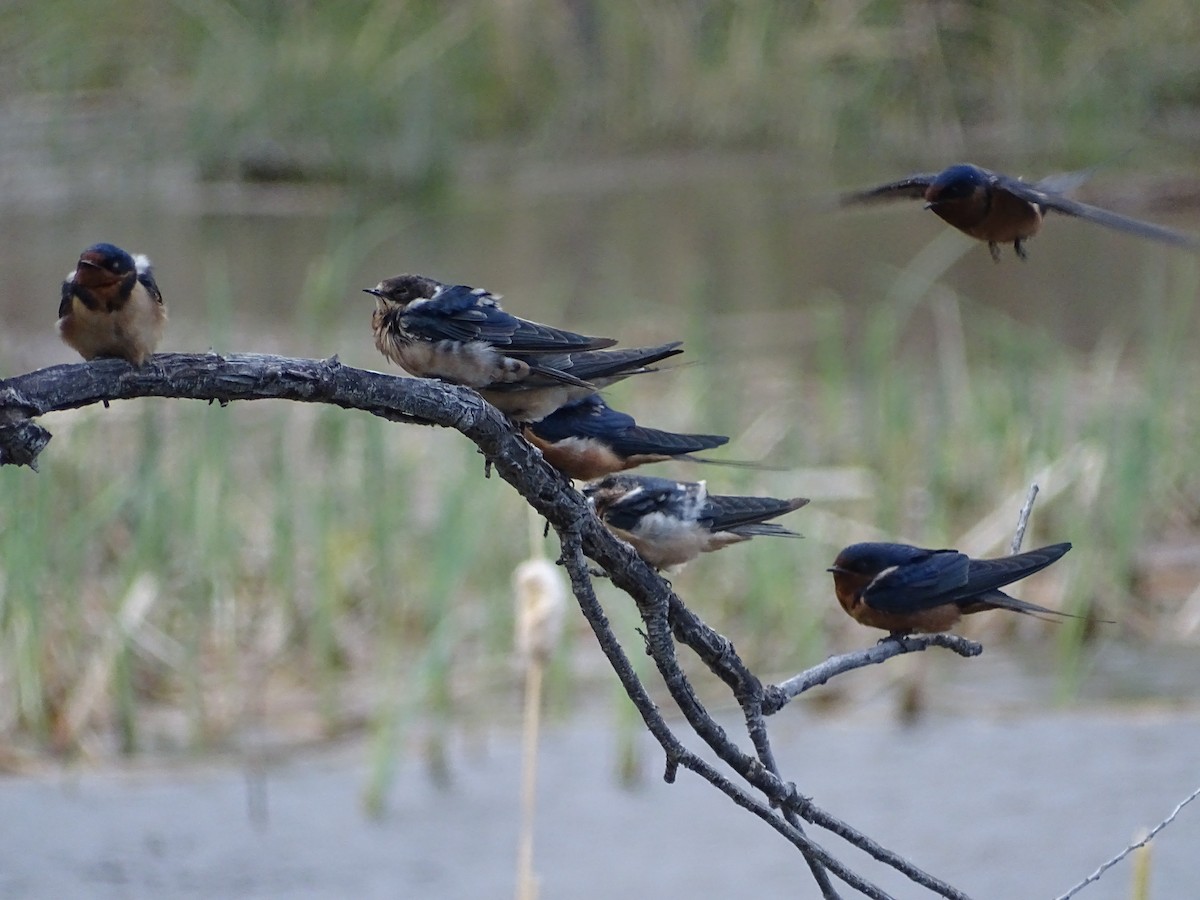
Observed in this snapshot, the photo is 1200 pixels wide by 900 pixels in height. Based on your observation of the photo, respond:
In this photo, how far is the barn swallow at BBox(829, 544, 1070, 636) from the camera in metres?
2.03

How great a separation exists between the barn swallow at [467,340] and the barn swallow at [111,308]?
0.87 feet

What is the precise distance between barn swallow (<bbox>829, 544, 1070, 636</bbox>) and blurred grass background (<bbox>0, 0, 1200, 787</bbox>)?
0.53 metres

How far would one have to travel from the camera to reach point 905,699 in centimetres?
458

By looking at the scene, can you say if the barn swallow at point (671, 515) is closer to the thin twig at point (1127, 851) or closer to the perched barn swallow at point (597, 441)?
the perched barn swallow at point (597, 441)

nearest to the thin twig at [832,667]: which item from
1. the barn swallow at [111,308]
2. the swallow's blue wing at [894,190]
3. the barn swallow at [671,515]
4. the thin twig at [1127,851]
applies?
the thin twig at [1127,851]

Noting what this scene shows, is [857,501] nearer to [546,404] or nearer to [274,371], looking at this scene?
[546,404]

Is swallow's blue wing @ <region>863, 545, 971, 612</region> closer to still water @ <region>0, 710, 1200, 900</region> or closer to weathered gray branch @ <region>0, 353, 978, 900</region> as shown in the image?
weathered gray branch @ <region>0, 353, 978, 900</region>

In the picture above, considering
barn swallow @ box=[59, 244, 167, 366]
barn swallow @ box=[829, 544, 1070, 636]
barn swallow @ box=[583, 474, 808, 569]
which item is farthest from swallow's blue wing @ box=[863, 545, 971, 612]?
barn swallow @ box=[59, 244, 167, 366]

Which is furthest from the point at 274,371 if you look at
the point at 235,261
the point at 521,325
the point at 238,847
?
the point at 235,261

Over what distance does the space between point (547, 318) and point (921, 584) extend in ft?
13.6

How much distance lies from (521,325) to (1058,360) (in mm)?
3750

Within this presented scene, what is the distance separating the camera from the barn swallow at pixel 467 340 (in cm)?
189

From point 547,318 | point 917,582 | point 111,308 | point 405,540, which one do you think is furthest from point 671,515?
point 547,318

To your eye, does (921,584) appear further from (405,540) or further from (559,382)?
(405,540)
